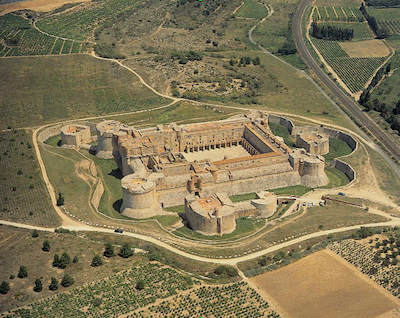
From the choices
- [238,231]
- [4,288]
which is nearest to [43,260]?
[4,288]

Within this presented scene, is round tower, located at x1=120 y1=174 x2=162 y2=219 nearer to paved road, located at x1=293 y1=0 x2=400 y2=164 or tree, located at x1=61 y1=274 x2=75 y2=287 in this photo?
tree, located at x1=61 y1=274 x2=75 y2=287

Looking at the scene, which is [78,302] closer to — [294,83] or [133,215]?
[133,215]

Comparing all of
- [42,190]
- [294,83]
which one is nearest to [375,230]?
[42,190]

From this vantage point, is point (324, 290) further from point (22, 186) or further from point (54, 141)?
point (54, 141)

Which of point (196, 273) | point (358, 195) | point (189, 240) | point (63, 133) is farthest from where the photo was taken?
point (63, 133)

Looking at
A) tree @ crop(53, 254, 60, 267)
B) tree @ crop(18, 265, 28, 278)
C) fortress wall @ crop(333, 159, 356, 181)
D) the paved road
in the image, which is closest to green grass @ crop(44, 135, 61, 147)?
tree @ crop(53, 254, 60, 267)

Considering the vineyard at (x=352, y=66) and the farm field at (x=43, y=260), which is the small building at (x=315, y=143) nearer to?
the vineyard at (x=352, y=66)
